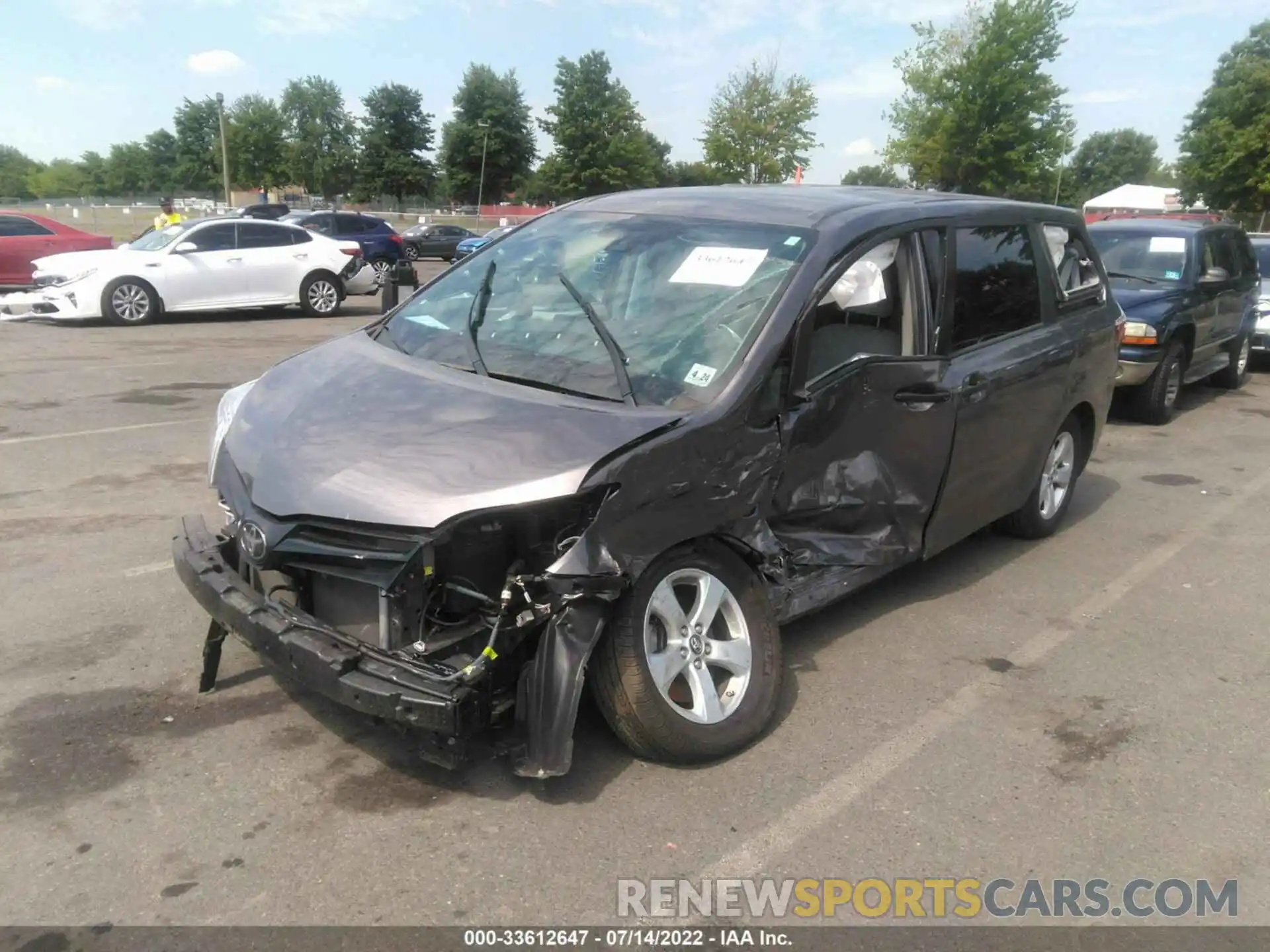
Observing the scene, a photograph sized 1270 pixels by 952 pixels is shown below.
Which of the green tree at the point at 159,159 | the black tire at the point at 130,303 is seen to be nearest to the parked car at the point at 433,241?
the black tire at the point at 130,303

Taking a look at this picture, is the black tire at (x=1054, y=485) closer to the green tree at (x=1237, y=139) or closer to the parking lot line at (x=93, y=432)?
the parking lot line at (x=93, y=432)

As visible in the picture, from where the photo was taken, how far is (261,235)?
→ 1602 centimetres

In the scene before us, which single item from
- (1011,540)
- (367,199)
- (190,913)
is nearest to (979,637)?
A: (1011,540)

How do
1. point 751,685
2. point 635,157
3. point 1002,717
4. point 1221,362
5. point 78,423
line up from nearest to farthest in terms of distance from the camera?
point 751,685
point 1002,717
point 78,423
point 1221,362
point 635,157

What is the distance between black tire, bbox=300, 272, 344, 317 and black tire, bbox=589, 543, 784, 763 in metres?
14.5

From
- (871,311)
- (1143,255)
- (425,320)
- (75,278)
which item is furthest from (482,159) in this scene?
(871,311)

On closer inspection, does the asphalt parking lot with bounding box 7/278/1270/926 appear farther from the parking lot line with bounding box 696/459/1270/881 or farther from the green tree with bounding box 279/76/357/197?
the green tree with bounding box 279/76/357/197

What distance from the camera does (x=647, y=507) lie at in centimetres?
321

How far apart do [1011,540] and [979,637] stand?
154 cm

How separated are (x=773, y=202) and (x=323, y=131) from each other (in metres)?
71.7

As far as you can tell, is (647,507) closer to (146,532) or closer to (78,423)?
(146,532)

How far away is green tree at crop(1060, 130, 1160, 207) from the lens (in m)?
111

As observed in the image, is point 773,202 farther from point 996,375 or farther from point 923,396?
point 996,375

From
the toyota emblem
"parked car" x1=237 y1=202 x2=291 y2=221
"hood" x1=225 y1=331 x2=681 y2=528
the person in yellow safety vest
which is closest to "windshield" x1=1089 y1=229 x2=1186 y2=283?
"hood" x1=225 y1=331 x2=681 y2=528
